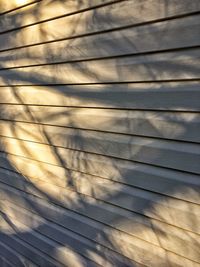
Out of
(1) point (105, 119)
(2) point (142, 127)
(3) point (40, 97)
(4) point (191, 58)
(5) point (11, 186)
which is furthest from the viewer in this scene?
(5) point (11, 186)

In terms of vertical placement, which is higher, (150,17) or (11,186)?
(150,17)

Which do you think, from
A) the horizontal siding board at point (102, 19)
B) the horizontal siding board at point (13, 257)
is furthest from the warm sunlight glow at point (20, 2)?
the horizontal siding board at point (13, 257)

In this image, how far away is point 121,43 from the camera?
1757 mm

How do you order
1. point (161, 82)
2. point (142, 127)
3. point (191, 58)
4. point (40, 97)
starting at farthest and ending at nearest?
point (40, 97) → point (142, 127) → point (161, 82) → point (191, 58)

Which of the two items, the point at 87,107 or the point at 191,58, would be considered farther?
the point at 87,107

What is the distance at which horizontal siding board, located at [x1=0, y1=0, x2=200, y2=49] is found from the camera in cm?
154

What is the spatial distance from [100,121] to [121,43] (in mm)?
468

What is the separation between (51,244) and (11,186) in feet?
2.02

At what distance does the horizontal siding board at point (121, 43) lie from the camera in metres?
1.50

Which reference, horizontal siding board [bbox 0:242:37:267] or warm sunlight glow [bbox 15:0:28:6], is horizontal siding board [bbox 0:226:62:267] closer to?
horizontal siding board [bbox 0:242:37:267]

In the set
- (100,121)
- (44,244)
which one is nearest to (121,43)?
(100,121)

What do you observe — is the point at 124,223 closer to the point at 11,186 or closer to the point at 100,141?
the point at 100,141

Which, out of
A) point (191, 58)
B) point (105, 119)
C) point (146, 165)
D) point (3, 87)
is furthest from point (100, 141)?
point (3, 87)

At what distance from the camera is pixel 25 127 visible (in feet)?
8.41
